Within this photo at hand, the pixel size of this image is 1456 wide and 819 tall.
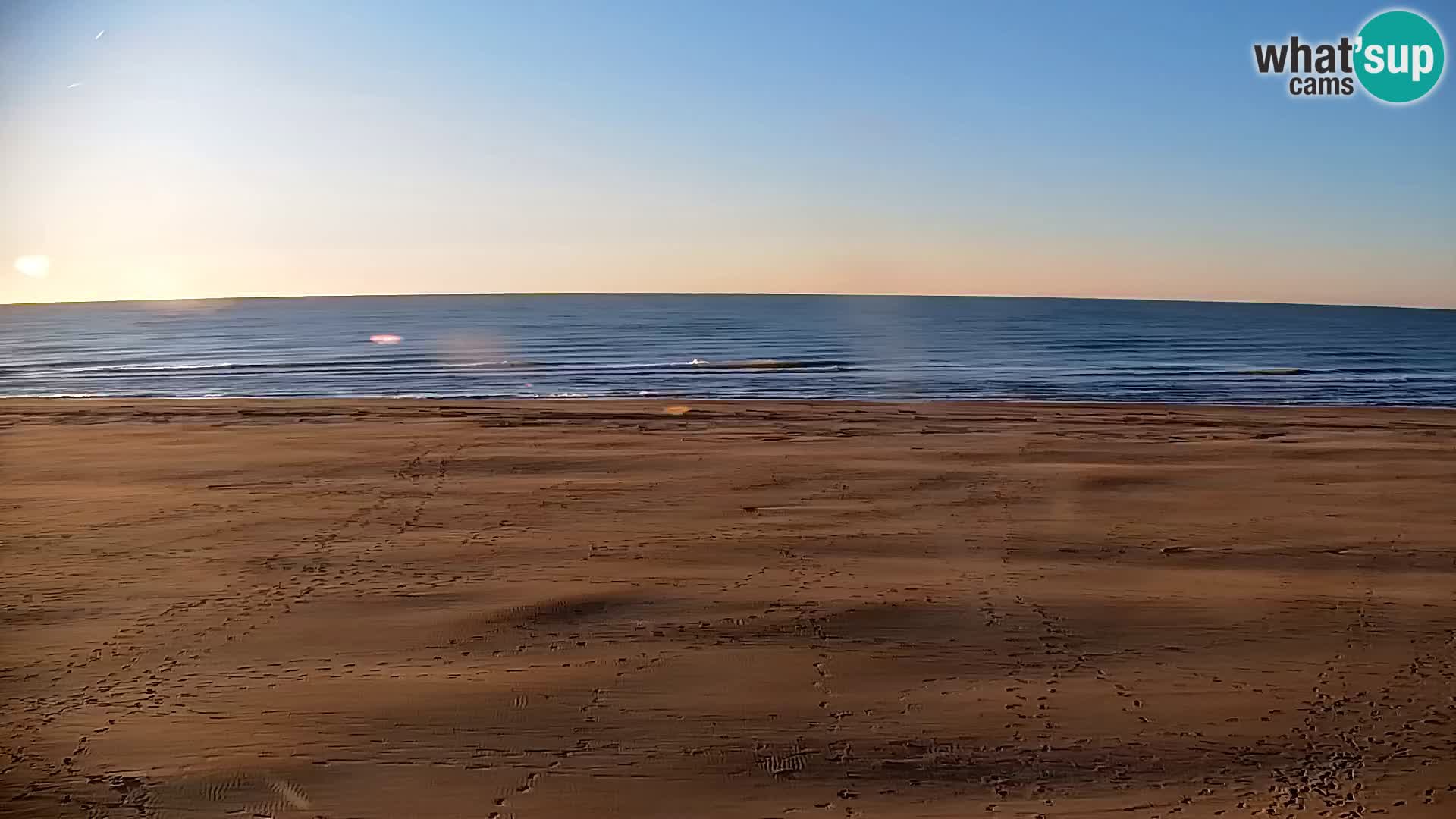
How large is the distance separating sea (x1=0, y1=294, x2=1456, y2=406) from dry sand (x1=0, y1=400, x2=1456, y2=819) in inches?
672

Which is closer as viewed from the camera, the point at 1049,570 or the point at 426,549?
the point at 1049,570

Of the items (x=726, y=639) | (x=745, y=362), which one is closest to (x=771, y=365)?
(x=745, y=362)

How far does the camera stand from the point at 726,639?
828 centimetres

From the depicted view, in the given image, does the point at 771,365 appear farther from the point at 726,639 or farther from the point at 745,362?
the point at 726,639

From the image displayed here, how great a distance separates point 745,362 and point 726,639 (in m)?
40.5

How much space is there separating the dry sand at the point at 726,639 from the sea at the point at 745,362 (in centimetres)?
1708

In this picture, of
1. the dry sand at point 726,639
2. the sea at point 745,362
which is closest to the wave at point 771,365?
the sea at point 745,362

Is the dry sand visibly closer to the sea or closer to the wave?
the sea

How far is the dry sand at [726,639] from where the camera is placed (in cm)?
599

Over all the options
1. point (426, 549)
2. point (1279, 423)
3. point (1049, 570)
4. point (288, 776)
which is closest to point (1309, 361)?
point (1279, 423)

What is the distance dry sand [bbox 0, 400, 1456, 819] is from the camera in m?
5.99

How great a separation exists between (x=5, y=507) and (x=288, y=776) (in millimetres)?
9845

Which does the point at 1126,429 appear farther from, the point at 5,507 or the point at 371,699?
the point at 5,507

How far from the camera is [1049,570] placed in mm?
10258
